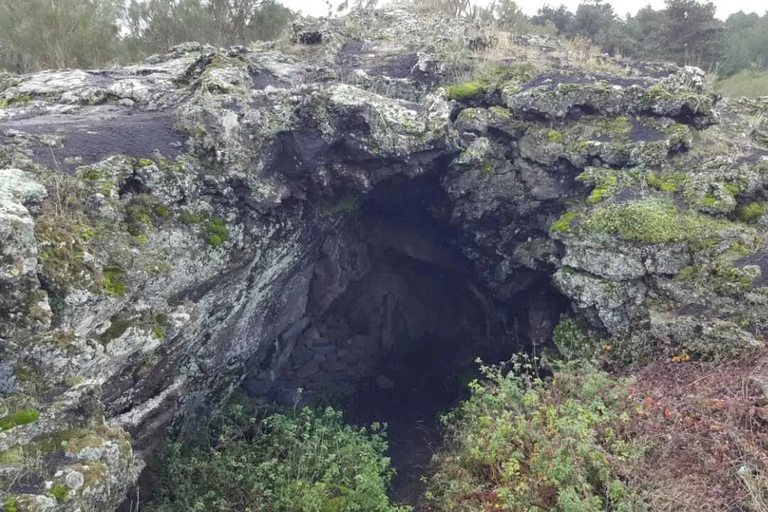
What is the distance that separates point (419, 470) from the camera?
31.4 feet

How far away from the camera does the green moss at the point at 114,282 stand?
5922 millimetres

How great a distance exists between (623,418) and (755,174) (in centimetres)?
514

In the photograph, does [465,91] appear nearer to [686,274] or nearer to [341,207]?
[341,207]

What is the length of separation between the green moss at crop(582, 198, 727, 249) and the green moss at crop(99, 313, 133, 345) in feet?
21.7

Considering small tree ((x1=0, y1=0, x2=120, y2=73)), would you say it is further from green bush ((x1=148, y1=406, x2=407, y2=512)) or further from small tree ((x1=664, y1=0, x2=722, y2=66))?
small tree ((x1=664, y1=0, x2=722, y2=66))

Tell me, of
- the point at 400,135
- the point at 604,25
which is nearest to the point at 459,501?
the point at 400,135

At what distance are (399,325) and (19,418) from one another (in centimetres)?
981

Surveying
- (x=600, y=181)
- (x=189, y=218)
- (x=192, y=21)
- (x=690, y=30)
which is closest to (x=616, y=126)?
(x=600, y=181)

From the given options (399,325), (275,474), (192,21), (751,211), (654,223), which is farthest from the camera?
(192,21)

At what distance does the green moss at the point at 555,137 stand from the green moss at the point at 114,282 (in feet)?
24.7

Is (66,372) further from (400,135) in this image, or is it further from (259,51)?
(259,51)

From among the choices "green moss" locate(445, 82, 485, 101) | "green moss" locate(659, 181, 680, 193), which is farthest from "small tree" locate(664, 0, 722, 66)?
"green moss" locate(659, 181, 680, 193)

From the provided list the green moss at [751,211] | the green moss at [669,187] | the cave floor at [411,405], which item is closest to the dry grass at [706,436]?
the green moss at [751,211]

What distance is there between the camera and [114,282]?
6.07 m
